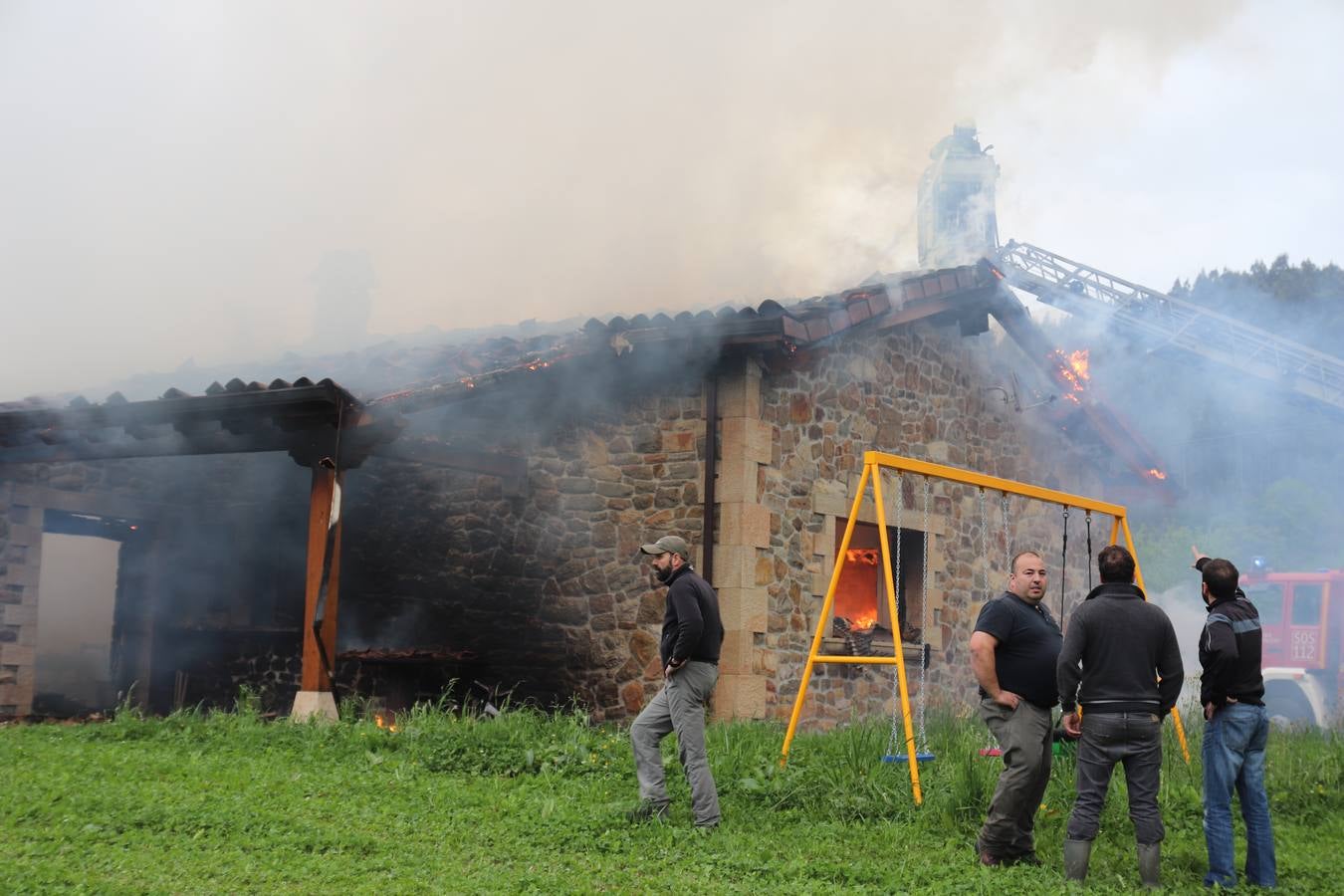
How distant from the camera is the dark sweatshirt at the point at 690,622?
20.4ft

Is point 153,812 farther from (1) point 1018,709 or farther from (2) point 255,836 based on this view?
(1) point 1018,709

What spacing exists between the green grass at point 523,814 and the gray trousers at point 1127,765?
0.92 ft

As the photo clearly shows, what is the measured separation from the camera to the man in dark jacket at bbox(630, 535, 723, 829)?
6.24 meters

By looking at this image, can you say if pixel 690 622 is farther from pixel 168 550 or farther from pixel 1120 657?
pixel 168 550

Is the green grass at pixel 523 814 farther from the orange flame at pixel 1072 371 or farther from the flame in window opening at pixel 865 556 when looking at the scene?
the orange flame at pixel 1072 371

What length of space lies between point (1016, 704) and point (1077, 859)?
698mm

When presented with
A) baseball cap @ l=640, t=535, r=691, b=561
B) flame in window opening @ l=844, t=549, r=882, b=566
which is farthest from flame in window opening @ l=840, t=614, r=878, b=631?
baseball cap @ l=640, t=535, r=691, b=561

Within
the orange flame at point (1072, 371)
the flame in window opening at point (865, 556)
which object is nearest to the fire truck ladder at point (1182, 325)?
the orange flame at point (1072, 371)

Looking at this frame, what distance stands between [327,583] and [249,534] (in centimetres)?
445

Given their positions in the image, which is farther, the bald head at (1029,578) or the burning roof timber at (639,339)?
the burning roof timber at (639,339)

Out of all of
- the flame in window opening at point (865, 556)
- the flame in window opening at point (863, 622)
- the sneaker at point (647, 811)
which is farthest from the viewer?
the flame in window opening at point (865, 556)

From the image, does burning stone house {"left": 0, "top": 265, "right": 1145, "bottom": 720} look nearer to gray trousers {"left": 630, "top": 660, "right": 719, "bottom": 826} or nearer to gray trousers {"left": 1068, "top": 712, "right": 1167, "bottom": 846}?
gray trousers {"left": 630, "top": 660, "right": 719, "bottom": 826}

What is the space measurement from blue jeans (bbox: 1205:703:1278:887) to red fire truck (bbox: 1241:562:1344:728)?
7.91 m

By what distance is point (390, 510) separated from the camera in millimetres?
11664
